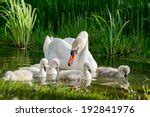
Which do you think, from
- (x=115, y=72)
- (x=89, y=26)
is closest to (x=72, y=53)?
(x=115, y=72)

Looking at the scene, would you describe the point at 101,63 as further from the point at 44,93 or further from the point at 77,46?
the point at 44,93

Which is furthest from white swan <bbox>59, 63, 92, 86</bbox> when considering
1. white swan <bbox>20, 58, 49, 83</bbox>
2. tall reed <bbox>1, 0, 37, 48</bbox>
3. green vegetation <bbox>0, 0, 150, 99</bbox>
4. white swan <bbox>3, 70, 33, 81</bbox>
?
tall reed <bbox>1, 0, 37, 48</bbox>

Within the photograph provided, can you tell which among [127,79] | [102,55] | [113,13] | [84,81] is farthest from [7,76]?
[113,13]

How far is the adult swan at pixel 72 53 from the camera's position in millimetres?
12289

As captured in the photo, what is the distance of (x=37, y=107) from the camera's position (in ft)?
26.1

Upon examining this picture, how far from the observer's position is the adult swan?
12289mm

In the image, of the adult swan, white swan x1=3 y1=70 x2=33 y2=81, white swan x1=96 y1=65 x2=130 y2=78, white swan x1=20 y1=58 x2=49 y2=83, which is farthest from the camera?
the adult swan

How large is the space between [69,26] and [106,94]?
264 inches

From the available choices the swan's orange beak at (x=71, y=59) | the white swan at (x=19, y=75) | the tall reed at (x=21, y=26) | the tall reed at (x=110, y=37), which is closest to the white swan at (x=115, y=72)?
the swan's orange beak at (x=71, y=59)

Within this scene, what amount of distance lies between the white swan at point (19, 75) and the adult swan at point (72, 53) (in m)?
1.25

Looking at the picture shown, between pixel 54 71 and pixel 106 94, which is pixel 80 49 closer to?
pixel 54 71

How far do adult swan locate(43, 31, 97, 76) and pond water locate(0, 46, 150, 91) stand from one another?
16.0 inches

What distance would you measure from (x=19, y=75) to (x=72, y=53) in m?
1.75

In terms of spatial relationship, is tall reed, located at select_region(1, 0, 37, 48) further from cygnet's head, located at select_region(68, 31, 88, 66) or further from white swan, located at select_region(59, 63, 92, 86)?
white swan, located at select_region(59, 63, 92, 86)
